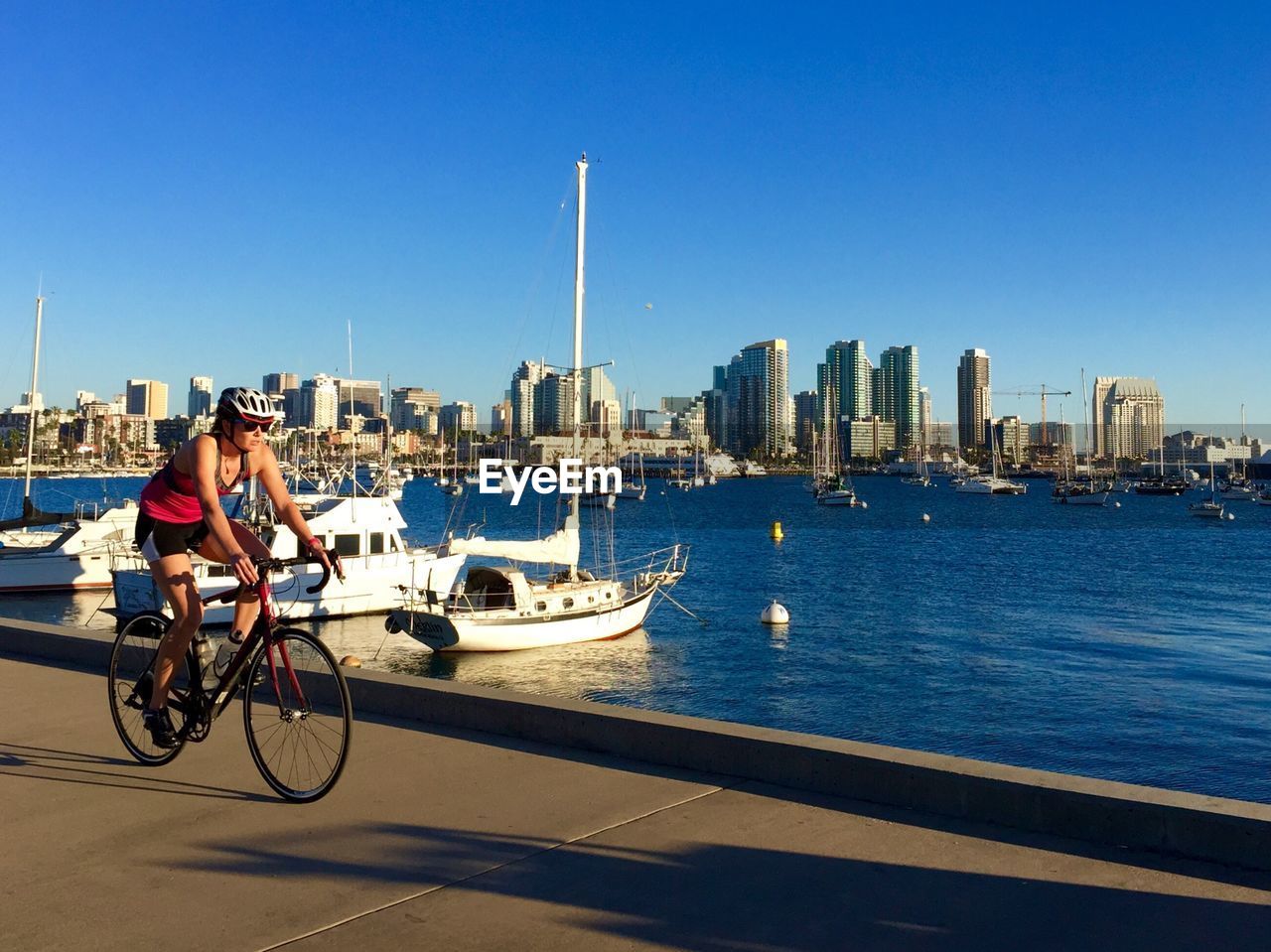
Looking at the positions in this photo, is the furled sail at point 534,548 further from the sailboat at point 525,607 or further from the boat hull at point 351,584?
the boat hull at point 351,584

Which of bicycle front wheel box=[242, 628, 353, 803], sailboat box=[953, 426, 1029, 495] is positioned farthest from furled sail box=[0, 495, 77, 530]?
sailboat box=[953, 426, 1029, 495]

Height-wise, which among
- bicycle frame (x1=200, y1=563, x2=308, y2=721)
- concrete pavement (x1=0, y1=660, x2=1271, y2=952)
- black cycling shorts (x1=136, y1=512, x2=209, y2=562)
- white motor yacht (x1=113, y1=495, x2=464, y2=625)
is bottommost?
white motor yacht (x1=113, y1=495, x2=464, y2=625)

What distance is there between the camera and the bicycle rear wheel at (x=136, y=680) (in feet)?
19.6

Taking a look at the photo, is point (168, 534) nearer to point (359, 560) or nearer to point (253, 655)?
point (253, 655)

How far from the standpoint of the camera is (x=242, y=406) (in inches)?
205

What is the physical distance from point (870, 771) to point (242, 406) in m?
3.59

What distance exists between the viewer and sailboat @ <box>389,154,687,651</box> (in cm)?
2708

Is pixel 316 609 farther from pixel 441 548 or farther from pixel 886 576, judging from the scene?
pixel 886 576

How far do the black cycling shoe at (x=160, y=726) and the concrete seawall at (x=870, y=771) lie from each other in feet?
5.32

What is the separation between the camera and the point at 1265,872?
4.30 metres

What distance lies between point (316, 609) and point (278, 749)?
98.4 feet

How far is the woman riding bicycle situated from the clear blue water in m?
15.6

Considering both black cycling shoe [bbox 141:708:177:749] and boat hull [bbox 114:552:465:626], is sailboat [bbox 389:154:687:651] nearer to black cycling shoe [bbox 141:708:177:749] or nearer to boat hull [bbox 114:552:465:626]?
boat hull [bbox 114:552:465:626]

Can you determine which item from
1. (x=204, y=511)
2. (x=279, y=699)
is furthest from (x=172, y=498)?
(x=279, y=699)
